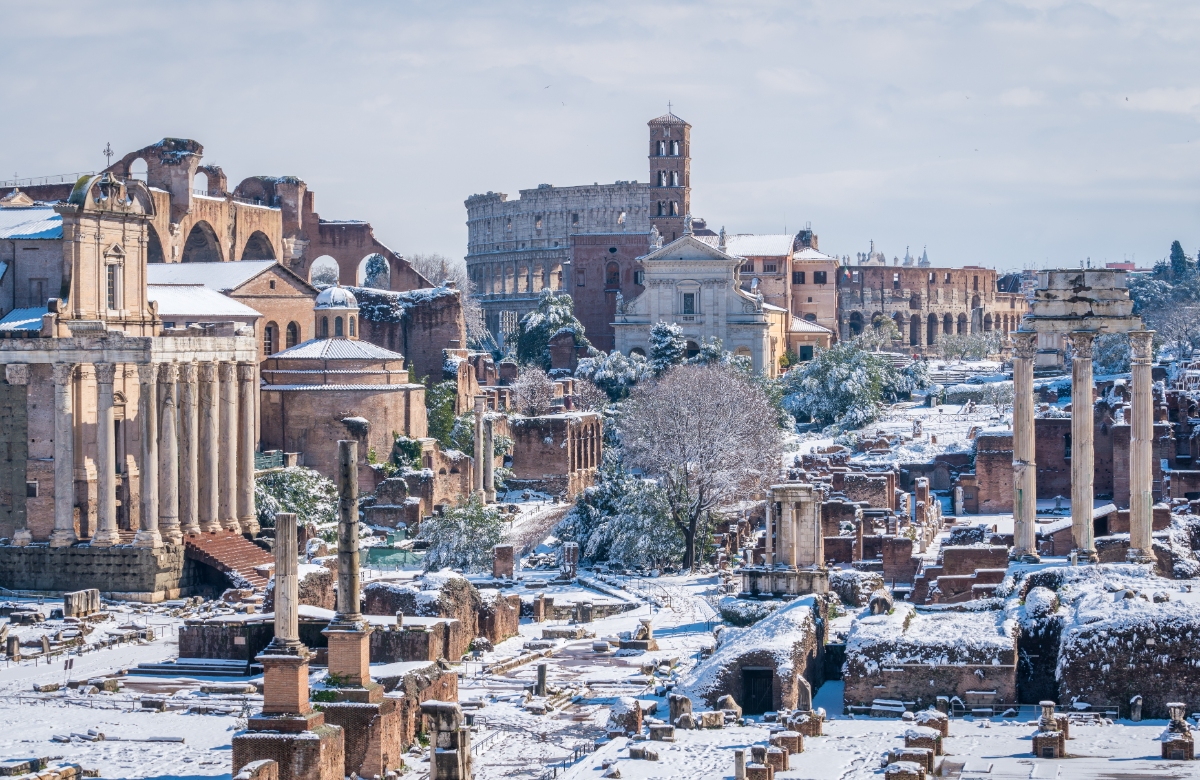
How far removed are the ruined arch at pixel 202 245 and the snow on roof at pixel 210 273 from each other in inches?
353

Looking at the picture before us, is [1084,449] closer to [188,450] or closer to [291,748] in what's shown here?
[291,748]

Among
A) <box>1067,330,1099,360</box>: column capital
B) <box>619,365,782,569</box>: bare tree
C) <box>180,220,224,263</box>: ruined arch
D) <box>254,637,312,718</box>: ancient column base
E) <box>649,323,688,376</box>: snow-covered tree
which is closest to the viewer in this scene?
<box>254,637,312,718</box>: ancient column base

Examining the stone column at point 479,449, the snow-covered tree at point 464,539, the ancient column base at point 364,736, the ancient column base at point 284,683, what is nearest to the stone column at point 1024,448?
the ancient column base at point 364,736

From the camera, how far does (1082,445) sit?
40.0 metres

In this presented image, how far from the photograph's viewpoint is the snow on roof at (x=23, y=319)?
1919 inches

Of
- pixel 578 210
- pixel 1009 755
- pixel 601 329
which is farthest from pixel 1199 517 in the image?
pixel 578 210

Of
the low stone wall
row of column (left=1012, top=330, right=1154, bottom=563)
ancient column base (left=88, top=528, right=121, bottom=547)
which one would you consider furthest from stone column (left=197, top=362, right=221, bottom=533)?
row of column (left=1012, top=330, right=1154, bottom=563)

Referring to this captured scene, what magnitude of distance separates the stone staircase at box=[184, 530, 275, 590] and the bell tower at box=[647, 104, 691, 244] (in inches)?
1932

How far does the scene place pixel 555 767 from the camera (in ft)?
101

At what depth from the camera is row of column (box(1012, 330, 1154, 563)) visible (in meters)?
39.5

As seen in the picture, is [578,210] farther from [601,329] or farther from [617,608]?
[617,608]

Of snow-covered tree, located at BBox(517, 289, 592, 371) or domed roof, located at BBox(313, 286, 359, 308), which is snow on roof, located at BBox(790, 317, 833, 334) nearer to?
snow-covered tree, located at BBox(517, 289, 592, 371)

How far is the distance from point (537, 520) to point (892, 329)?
53.4 metres

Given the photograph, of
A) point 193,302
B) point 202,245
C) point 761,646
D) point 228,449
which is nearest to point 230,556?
point 228,449
